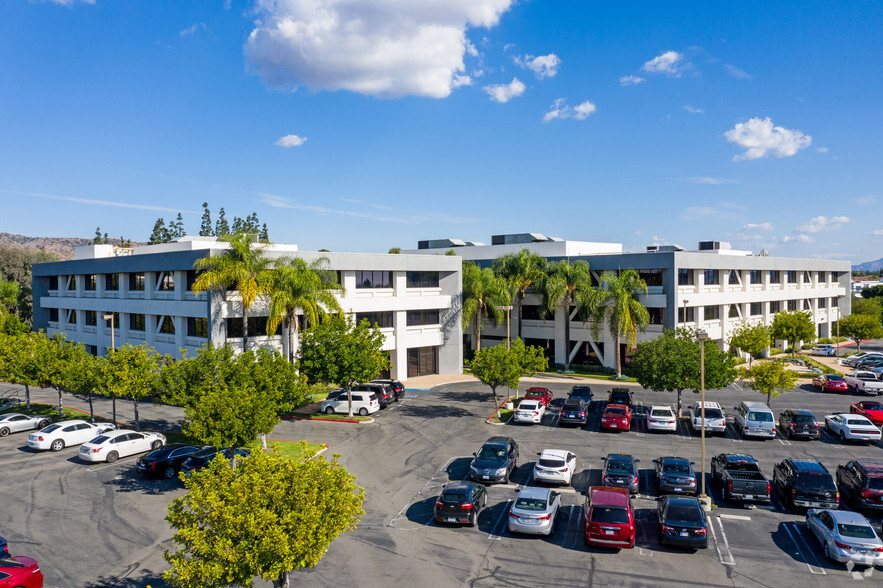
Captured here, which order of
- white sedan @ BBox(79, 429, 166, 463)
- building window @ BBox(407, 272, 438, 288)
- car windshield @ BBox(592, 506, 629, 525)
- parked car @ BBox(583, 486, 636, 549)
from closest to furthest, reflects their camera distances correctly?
parked car @ BBox(583, 486, 636, 549) → car windshield @ BBox(592, 506, 629, 525) → white sedan @ BBox(79, 429, 166, 463) → building window @ BBox(407, 272, 438, 288)

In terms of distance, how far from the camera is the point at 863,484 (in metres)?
23.9

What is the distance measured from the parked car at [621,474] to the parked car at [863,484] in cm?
866

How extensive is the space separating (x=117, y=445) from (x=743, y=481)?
3083 cm

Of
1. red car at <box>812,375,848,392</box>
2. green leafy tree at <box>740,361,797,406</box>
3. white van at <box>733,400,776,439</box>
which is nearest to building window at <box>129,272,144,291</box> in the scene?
white van at <box>733,400,776,439</box>

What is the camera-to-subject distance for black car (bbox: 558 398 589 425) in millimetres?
37688

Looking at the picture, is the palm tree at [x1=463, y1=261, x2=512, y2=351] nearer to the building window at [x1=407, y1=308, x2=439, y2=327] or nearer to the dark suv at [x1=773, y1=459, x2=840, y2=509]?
the building window at [x1=407, y1=308, x2=439, y2=327]

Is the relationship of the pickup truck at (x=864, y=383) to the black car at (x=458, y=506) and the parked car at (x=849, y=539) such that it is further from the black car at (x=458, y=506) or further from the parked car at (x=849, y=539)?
→ the black car at (x=458, y=506)

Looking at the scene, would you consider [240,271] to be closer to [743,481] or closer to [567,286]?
[567,286]

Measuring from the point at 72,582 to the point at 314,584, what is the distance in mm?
7645

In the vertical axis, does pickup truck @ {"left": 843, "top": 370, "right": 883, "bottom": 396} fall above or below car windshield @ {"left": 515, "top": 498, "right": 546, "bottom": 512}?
above

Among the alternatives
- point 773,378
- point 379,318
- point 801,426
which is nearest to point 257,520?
point 801,426

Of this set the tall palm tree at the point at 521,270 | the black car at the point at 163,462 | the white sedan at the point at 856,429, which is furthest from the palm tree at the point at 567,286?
the black car at the point at 163,462

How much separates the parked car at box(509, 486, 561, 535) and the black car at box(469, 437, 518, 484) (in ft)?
16.2

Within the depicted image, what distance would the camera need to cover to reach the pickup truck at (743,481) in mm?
24234
